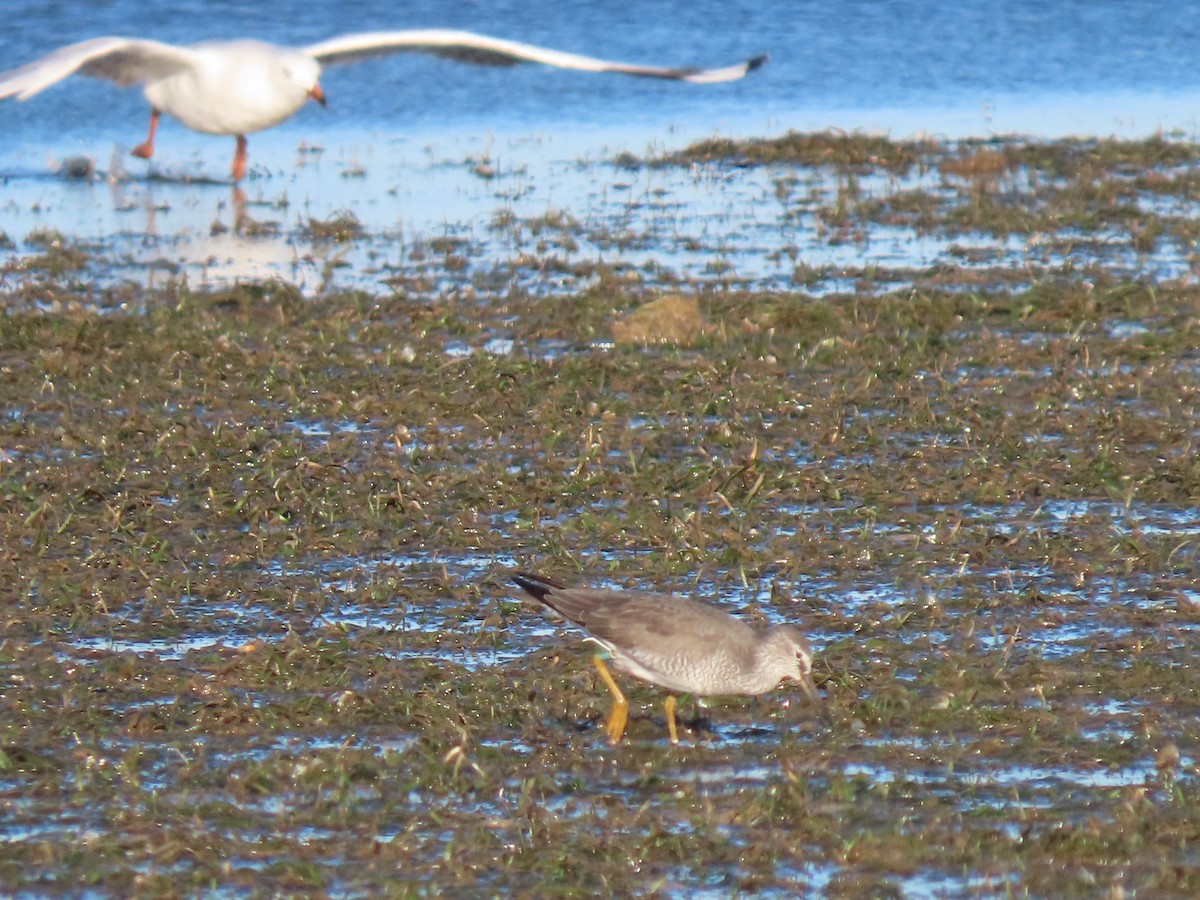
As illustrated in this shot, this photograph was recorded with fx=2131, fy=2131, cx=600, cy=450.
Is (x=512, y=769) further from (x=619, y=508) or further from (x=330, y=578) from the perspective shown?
(x=619, y=508)

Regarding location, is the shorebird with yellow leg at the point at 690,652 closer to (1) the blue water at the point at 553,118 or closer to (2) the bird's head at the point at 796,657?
(2) the bird's head at the point at 796,657

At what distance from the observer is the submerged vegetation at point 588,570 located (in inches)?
178

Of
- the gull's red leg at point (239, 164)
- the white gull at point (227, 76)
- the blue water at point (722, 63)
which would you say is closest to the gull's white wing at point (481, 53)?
the white gull at point (227, 76)

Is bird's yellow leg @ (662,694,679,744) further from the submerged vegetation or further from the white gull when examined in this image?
the white gull

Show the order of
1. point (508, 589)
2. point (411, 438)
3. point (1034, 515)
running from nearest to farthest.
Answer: point (508, 589) < point (1034, 515) < point (411, 438)

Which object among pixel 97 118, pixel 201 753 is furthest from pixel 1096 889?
pixel 97 118

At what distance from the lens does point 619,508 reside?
7.11 meters

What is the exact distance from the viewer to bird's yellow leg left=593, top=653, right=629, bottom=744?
5211 millimetres

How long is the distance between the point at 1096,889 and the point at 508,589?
235 centimetres

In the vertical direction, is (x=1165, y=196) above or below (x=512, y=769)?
above

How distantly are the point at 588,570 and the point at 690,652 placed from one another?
1.28 meters

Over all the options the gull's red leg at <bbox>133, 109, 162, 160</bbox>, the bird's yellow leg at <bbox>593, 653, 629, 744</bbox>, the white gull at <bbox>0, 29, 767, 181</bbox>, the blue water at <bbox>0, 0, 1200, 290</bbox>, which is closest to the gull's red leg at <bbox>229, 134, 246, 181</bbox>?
the white gull at <bbox>0, 29, 767, 181</bbox>

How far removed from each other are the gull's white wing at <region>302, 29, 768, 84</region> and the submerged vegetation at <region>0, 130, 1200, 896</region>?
3.48ft

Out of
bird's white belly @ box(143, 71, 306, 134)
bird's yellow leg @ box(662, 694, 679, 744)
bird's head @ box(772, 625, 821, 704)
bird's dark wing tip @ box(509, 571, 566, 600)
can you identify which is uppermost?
bird's white belly @ box(143, 71, 306, 134)
